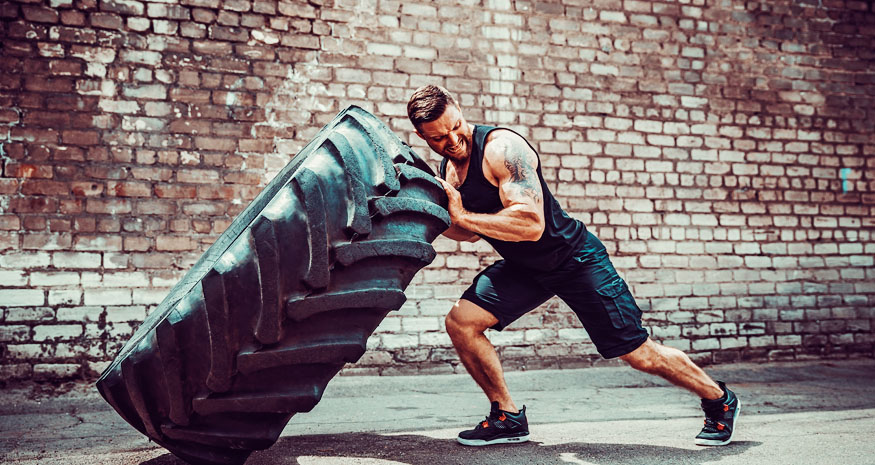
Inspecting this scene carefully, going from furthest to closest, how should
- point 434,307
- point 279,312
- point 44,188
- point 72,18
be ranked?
1. point 434,307
2. point 72,18
3. point 44,188
4. point 279,312

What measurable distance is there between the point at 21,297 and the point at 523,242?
3.75 m

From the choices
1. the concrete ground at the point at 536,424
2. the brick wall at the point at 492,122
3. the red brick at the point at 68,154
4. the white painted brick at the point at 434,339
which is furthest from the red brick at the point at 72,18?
the white painted brick at the point at 434,339

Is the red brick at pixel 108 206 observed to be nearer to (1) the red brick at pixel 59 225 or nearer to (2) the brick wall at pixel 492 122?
(2) the brick wall at pixel 492 122

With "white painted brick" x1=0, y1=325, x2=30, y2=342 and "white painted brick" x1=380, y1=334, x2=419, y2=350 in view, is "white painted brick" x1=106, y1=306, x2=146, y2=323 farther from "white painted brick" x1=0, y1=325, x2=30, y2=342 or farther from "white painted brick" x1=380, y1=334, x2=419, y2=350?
"white painted brick" x1=380, y1=334, x2=419, y2=350

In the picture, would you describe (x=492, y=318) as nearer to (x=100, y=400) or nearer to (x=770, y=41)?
(x=100, y=400)

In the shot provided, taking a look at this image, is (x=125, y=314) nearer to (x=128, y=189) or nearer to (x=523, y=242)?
(x=128, y=189)

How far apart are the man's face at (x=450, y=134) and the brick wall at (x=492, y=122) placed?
254cm

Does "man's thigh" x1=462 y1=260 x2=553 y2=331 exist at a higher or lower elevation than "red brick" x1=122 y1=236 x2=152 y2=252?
lower

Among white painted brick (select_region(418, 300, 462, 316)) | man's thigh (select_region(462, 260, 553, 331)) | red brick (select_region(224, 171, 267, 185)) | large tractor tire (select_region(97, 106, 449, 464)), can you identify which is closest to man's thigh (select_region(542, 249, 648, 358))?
man's thigh (select_region(462, 260, 553, 331))

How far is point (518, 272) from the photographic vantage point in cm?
308

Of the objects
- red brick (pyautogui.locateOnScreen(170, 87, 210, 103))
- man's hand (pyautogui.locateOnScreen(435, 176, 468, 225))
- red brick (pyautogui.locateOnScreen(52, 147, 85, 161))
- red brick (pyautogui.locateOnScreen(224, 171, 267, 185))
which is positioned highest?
red brick (pyautogui.locateOnScreen(170, 87, 210, 103))

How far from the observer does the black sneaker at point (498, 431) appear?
9.45 ft

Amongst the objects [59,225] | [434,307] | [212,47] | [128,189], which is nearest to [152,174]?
[128,189]

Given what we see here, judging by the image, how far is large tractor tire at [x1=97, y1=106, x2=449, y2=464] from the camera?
202 cm
